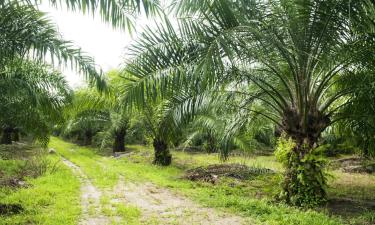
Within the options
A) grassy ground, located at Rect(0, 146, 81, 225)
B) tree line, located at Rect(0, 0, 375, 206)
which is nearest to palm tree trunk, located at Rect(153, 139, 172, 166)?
grassy ground, located at Rect(0, 146, 81, 225)

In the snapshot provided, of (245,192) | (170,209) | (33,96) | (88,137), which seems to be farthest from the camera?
(88,137)

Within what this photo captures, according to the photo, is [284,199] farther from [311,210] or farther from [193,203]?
Result: [193,203]

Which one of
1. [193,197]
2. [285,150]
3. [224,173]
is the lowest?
[193,197]

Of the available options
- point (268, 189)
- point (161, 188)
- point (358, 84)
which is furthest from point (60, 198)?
point (358, 84)

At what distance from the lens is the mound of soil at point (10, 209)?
6422 millimetres

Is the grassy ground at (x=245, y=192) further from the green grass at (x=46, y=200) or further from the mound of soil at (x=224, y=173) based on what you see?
the green grass at (x=46, y=200)

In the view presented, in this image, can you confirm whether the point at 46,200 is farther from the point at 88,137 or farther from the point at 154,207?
the point at 88,137

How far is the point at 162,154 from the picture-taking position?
15602 mm

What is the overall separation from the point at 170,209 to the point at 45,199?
2.46m

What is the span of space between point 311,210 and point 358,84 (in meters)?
2.29

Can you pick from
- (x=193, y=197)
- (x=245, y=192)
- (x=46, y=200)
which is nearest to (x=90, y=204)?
(x=46, y=200)

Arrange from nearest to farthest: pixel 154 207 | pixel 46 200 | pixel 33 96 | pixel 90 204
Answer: pixel 154 207 → pixel 90 204 → pixel 46 200 → pixel 33 96

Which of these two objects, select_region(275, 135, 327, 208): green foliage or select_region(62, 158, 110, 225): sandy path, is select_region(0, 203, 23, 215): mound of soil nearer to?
select_region(62, 158, 110, 225): sandy path

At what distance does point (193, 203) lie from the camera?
7.71 meters
